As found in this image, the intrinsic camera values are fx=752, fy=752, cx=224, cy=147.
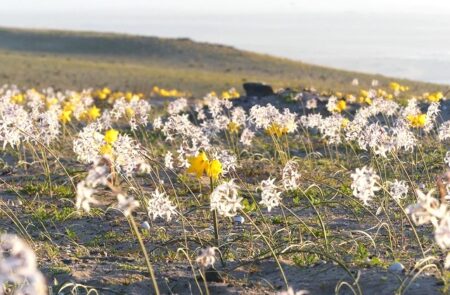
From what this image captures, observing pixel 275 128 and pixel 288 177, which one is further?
pixel 275 128

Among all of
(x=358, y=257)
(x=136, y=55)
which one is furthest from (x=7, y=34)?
(x=358, y=257)

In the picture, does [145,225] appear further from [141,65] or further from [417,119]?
[141,65]

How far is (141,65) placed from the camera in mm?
62031

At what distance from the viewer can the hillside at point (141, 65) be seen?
4597cm

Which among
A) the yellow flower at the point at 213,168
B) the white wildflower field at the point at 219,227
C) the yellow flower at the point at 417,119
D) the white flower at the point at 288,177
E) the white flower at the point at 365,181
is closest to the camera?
the white flower at the point at 365,181

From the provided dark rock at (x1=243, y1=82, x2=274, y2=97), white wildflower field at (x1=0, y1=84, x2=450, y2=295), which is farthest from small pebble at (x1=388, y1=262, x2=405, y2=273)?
dark rock at (x1=243, y1=82, x2=274, y2=97)

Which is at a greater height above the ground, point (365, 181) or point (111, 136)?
point (365, 181)

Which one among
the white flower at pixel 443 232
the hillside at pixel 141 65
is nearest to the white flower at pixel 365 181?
the white flower at pixel 443 232

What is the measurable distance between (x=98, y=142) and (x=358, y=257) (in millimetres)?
2472

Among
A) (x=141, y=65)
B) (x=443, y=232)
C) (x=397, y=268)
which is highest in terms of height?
(x=443, y=232)

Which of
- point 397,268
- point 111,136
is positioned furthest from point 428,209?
point 111,136

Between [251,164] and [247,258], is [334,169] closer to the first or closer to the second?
[251,164]

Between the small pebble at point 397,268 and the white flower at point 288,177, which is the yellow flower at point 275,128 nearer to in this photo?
the white flower at point 288,177

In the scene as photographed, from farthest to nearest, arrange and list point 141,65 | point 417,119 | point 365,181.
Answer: point 141,65 < point 417,119 < point 365,181
